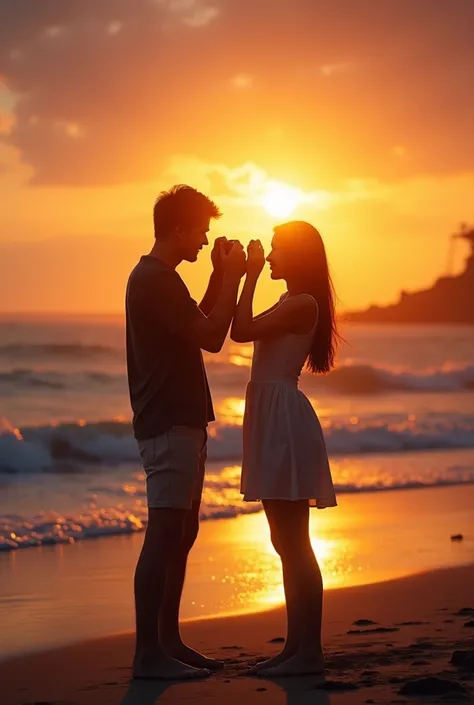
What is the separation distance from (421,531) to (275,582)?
254 centimetres

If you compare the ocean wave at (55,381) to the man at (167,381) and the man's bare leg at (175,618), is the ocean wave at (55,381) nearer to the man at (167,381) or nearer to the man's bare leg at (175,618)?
the man's bare leg at (175,618)

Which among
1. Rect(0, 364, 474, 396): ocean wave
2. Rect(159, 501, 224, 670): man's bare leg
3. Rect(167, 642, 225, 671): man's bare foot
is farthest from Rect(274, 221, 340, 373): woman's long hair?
Rect(0, 364, 474, 396): ocean wave

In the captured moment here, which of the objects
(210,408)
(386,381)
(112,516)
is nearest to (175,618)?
(210,408)

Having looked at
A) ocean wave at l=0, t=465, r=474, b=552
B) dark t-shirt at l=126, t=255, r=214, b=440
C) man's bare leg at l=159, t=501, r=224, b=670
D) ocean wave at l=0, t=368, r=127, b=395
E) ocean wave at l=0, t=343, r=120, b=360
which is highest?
ocean wave at l=0, t=343, r=120, b=360

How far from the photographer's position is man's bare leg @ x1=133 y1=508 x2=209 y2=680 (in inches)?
203

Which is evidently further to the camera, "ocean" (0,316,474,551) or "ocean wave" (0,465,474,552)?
"ocean" (0,316,474,551)

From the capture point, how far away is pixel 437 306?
464 feet

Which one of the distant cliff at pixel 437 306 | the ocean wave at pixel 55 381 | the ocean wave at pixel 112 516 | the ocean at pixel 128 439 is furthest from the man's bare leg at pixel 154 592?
the distant cliff at pixel 437 306

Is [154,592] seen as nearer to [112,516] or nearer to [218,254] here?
[218,254]

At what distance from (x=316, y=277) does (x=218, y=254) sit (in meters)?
0.45

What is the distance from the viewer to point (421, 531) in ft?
33.5

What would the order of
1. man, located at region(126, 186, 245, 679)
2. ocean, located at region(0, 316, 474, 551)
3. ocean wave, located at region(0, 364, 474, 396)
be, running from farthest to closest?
ocean wave, located at region(0, 364, 474, 396), ocean, located at region(0, 316, 474, 551), man, located at region(126, 186, 245, 679)

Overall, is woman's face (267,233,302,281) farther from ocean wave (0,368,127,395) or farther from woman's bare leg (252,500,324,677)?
ocean wave (0,368,127,395)

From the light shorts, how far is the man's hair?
88cm
